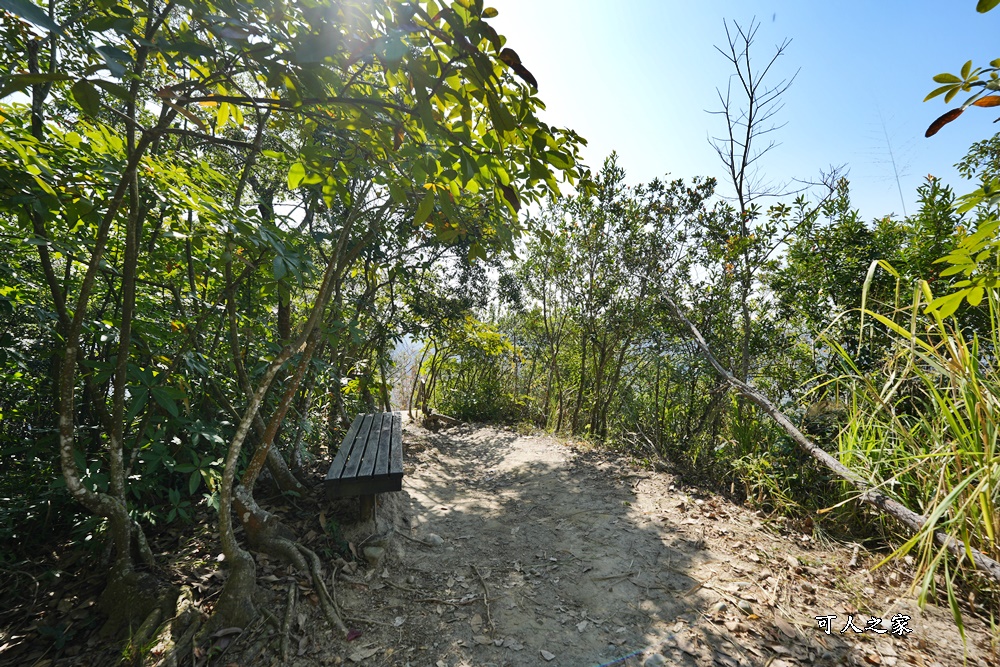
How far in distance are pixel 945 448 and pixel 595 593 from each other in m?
1.74

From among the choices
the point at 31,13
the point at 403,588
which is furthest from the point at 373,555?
the point at 31,13

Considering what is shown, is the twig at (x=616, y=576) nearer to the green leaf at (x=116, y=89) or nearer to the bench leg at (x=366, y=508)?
the bench leg at (x=366, y=508)

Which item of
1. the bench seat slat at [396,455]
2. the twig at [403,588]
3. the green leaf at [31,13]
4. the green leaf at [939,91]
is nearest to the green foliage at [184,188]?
the green leaf at [31,13]

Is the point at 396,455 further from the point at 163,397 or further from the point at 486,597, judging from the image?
the point at 163,397

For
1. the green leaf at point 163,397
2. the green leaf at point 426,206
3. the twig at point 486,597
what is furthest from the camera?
the twig at point 486,597

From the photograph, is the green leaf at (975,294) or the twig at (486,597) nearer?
the green leaf at (975,294)

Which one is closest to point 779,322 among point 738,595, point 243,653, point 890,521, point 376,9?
point 890,521

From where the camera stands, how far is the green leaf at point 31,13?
23.1 inches

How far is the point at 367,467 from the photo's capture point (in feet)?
8.14

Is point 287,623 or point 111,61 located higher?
point 111,61

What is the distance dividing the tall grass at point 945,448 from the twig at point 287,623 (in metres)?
2.41

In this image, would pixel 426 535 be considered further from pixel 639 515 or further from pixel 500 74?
pixel 500 74

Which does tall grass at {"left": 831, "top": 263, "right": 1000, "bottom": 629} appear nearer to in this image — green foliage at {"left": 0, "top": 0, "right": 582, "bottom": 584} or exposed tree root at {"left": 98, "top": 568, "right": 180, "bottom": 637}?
green foliage at {"left": 0, "top": 0, "right": 582, "bottom": 584}

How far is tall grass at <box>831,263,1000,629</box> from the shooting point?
58.1 inches
